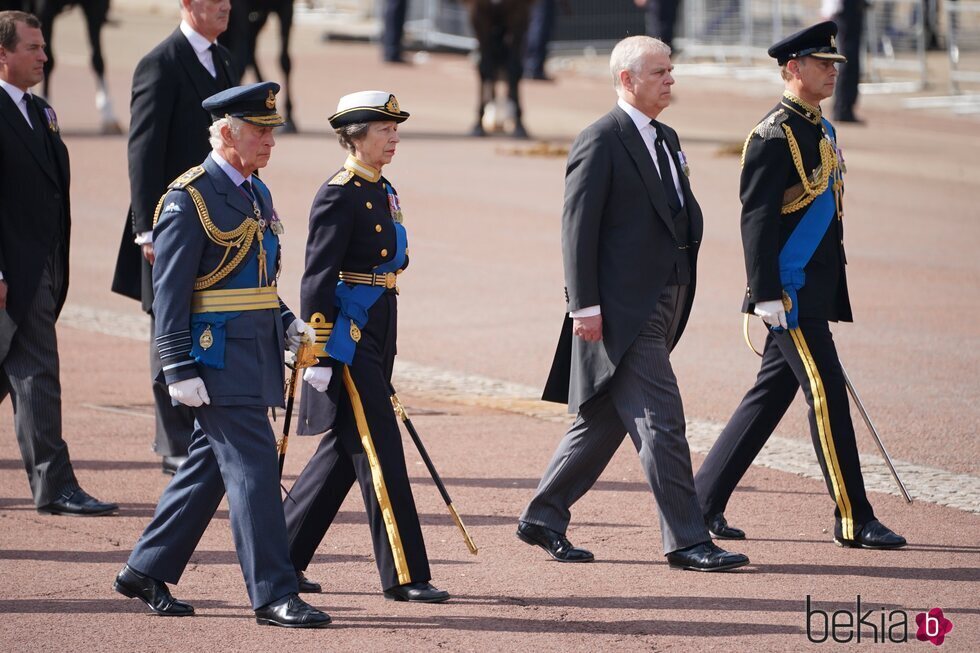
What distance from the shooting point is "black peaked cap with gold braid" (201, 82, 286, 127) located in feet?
17.7

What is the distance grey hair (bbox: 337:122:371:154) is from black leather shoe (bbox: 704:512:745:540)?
1.99 m

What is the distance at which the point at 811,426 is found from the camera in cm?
646

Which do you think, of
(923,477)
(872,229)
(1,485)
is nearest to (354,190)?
(1,485)

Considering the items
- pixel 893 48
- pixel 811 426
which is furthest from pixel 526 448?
pixel 893 48

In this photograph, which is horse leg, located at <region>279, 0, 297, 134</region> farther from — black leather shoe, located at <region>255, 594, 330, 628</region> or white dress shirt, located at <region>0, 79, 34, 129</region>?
black leather shoe, located at <region>255, 594, 330, 628</region>

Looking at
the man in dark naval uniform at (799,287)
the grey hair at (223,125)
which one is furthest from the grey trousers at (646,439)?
the grey hair at (223,125)

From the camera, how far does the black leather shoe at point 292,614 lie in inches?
211

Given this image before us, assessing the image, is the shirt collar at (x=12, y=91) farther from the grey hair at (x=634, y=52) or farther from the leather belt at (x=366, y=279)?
the grey hair at (x=634, y=52)

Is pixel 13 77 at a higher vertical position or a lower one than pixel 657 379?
higher

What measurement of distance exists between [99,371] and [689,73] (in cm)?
1454

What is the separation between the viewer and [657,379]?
6.04 m

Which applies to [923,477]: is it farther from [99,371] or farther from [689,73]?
[689,73]

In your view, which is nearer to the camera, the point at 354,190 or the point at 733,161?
the point at 354,190

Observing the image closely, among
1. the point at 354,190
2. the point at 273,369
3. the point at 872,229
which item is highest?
the point at 354,190
